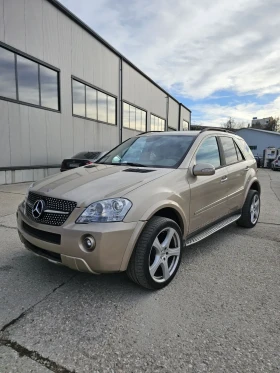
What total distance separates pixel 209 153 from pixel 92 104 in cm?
1316

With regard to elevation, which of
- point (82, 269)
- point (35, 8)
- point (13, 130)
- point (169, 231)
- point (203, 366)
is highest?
point (35, 8)

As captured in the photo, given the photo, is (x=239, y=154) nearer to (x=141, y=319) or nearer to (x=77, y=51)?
(x=141, y=319)

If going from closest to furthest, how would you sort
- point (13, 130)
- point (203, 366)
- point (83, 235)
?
1. point (203, 366)
2. point (83, 235)
3. point (13, 130)

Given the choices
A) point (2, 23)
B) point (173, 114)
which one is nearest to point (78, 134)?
point (2, 23)

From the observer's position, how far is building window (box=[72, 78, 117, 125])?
47.3 feet

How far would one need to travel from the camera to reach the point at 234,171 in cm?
436

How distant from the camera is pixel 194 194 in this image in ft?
10.8

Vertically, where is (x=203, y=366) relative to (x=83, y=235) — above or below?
below

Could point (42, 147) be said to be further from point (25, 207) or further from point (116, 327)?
point (116, 327)

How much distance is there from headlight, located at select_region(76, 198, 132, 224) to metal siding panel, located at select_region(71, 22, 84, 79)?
1318 cm

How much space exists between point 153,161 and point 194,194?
71 cm

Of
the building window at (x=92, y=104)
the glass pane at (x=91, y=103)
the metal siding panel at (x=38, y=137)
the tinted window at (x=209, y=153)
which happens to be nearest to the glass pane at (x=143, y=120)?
the building window at (x=92, y=104)

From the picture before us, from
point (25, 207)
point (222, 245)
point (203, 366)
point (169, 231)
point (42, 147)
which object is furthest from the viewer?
point (42, 147)

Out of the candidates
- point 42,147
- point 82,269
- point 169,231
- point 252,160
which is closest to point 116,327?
point 82,269
